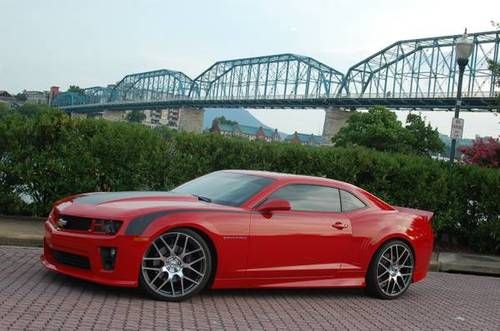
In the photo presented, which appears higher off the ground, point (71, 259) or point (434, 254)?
point (71, 259)

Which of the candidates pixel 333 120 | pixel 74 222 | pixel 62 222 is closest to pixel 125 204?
pixel 74 222

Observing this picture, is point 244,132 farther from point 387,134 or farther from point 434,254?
point 434,254

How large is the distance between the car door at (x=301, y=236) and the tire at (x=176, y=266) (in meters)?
0.57

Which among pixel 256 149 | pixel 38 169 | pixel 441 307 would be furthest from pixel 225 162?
pixel 441 307

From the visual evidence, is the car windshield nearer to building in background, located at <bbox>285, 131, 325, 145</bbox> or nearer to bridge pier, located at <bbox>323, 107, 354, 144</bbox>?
building in background, located at <bbox>285, 131, 325, 145</bbox>

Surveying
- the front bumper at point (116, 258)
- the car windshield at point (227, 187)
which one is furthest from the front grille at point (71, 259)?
the car windshield at point (227, 187)

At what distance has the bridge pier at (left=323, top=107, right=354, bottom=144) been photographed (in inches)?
3839

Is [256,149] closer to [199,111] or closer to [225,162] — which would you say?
[225,162]

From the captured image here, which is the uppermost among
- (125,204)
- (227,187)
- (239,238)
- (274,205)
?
(227,187)

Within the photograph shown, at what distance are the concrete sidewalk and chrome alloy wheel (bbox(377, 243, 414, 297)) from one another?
11.1ft

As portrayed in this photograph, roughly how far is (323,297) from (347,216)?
98cm

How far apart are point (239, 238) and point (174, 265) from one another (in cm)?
73

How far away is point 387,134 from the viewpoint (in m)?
61.8

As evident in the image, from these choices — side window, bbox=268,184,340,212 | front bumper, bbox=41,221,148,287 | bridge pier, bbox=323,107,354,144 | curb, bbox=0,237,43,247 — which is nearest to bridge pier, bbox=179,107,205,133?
bridge pier, bbox=323,107,354,144
